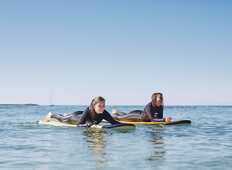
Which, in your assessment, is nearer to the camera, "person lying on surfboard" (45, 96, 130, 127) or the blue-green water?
the blue-green water

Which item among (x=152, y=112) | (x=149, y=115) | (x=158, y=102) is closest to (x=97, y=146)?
(x=158, y=102)

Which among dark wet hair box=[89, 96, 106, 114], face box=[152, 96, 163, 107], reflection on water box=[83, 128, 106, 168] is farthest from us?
face box=[152, 96, 163, 107]

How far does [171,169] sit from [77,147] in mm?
4399

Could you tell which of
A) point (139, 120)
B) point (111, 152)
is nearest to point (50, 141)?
point (111, 152)

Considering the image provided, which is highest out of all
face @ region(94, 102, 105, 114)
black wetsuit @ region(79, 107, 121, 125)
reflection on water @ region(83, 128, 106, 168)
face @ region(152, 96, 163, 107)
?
face @ region(152, 96, 163, 107)

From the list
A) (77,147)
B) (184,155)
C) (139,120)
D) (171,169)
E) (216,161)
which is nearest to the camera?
(171,169)

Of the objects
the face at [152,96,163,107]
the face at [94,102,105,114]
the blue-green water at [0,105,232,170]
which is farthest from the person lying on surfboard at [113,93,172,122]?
the blue-green water at [0,105,232,170]

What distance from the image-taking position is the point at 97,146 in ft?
44.1

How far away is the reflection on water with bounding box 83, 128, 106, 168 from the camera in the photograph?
10398 mm

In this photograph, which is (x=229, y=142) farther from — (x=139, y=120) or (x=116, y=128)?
(x=139, y=120)

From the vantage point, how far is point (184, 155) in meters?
11.4

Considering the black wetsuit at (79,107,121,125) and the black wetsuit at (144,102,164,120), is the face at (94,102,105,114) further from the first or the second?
the black wetsuit at (144,102,164,120)

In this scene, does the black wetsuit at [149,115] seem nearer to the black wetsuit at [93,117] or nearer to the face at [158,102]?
the face at [158,102]

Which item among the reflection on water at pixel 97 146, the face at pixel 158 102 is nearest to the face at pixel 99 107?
the reflection on water at pixel 97 146
